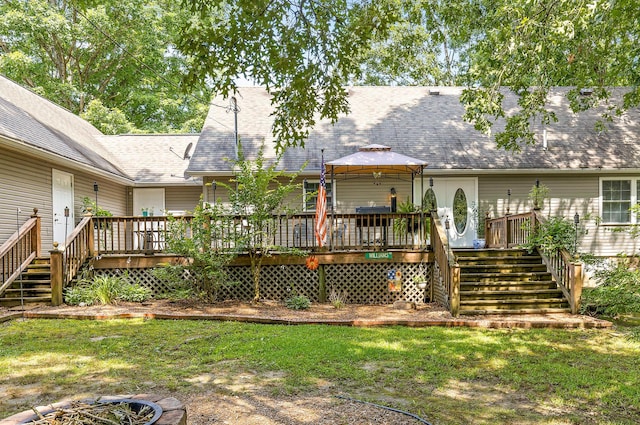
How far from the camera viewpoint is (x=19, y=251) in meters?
9.91

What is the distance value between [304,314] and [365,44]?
528cm

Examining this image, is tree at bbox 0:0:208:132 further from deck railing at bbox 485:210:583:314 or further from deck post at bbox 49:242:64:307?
deck railing at bbox 485:210:583:314

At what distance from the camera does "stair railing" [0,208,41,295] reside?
9.47 meters

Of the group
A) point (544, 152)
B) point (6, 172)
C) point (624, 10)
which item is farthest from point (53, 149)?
point (544, 152)

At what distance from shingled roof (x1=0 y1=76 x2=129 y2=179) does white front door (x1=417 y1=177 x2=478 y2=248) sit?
30.0 feet

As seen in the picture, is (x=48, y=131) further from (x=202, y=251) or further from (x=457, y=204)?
(x=457, y=204)

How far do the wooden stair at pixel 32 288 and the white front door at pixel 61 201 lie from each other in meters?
2.20

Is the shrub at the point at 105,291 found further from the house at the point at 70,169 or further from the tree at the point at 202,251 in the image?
the house at the point at 70,169

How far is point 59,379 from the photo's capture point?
503 centimetres

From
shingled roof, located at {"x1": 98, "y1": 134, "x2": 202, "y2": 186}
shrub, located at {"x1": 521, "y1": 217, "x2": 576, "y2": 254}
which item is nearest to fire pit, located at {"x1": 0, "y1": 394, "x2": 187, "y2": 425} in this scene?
shrub, located at {"x1": 521, "y1": 217, "x2": 576, "y2": 254}

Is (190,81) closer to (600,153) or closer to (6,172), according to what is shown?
(6,172)

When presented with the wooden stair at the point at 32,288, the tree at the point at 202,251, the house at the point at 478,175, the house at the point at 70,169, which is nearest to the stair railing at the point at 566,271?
the house at the point at 478,175

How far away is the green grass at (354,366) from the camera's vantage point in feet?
14.8

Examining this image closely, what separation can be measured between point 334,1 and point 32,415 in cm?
449
